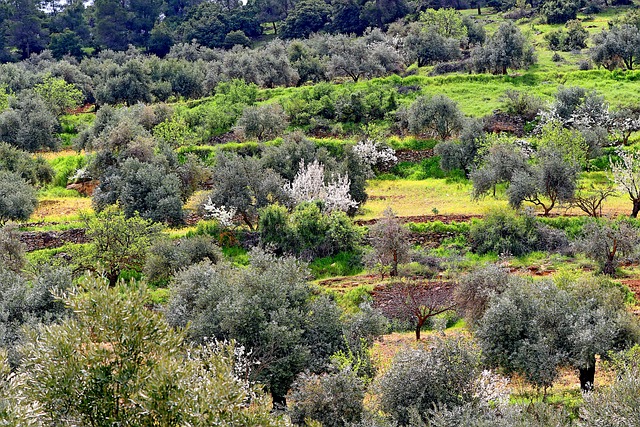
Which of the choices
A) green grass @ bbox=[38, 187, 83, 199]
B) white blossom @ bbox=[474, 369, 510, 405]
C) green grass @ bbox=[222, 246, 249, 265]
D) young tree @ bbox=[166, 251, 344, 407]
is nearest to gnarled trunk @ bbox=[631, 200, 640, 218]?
green grass @ bbox=[222, 246, 249, 265]

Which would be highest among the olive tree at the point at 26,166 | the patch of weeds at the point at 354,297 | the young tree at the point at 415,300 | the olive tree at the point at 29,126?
the olive tree at the point at 29,126

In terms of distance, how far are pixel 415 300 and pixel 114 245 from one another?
47.0 feet

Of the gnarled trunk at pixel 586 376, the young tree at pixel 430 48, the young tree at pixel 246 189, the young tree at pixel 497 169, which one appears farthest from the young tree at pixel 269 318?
the young tree at pixel 430 48

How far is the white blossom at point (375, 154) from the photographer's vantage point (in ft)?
157

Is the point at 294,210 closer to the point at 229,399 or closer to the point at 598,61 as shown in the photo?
the point at 229,399

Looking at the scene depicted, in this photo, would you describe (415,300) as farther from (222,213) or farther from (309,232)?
(222,213)

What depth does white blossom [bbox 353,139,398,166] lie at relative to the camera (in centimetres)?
4772

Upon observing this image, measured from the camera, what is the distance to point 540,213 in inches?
1540

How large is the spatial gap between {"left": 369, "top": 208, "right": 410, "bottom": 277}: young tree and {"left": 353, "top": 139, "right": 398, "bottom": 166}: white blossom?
43.2ft

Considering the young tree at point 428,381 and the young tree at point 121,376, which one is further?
the young tree at point 428,381

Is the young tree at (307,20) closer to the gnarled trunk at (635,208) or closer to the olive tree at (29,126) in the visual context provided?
the olive tree at (29,126)

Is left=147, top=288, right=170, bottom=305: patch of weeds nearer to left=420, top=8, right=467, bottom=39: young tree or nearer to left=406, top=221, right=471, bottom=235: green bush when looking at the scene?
left=406, top=221, right=471, bottom=235: green bush

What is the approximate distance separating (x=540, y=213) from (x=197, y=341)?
73.1ft

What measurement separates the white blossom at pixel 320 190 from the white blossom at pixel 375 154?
6803 mm
